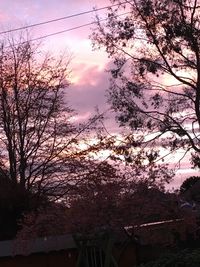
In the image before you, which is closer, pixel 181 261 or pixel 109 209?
pixel 181 261

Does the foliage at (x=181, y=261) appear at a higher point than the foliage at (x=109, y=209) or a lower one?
lower

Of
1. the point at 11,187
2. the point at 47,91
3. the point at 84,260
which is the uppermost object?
the point at 47,91

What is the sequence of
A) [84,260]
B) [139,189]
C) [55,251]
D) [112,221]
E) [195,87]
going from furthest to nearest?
[195,87], [55,251], [84,260], [139,189], [112,221]

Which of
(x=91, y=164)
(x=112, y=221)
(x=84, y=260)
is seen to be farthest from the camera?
(x=91, y=164)

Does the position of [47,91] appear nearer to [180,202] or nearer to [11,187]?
[11,187]

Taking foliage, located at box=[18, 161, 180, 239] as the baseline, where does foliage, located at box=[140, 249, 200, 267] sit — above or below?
below

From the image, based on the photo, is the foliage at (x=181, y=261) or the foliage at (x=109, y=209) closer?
the foliage at (x=181, y=261)

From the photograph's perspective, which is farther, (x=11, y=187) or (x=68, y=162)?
(x=68, y=162)

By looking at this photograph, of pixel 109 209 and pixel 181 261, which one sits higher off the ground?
pixel 109 209

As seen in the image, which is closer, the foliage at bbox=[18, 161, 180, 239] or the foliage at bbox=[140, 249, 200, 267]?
the foliage at bbox=[140, 249, 200, 267]

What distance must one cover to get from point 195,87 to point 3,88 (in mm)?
10332

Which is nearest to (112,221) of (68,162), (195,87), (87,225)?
(87,225)

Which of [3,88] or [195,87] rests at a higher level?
[3,88]

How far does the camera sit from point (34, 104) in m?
35.0
